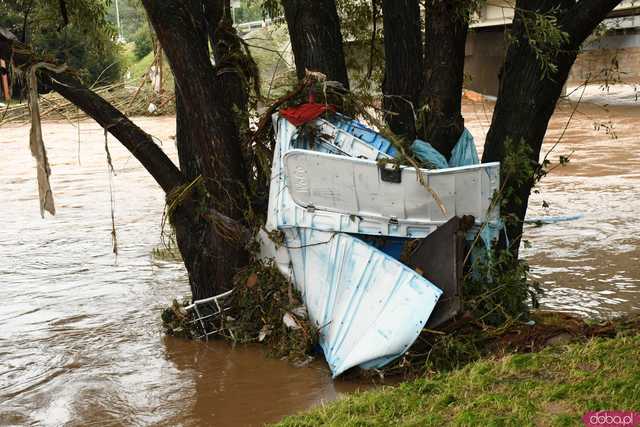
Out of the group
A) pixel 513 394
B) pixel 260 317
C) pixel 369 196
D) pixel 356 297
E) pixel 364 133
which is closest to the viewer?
pixel 513 394

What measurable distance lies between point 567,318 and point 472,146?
192 cm

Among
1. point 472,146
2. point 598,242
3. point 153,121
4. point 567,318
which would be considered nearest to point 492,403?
point 567,318

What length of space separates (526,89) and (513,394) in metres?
3.48

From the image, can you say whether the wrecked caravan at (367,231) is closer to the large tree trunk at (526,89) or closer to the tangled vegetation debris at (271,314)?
the tangled vegetation debris at (271,314)

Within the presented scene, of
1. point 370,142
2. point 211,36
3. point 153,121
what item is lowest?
point 153,121

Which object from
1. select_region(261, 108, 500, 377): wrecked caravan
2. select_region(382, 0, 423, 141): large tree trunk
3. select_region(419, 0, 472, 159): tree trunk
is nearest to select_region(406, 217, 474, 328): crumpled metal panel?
select_region(261, 108, 500, 377): wrecked caravan

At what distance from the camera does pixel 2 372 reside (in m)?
8.34

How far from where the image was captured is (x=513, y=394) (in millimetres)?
5133

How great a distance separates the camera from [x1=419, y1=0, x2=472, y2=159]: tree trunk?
812 cm

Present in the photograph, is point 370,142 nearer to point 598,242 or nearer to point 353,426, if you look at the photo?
point 353,426

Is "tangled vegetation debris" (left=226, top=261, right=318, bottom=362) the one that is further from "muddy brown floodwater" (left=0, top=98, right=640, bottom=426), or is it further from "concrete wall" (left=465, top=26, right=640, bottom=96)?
"concrete wall" (left=465, top=26, right=640, bottom=96)

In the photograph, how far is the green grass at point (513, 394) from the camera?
481 centimetres

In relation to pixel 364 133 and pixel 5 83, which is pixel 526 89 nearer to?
pixel 364 133

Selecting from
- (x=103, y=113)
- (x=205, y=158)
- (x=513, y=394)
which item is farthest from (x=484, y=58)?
(x=513, y=394)
